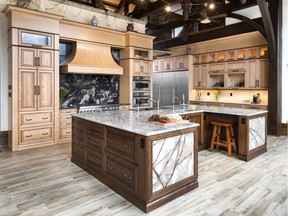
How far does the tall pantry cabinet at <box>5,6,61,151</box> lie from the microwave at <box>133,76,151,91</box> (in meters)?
2.39

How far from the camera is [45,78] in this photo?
16.5ft

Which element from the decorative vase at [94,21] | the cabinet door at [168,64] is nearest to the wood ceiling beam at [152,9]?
the decorative vase at [94,21]

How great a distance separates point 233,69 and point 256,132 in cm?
387

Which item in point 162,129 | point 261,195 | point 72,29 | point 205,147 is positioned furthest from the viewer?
point 72,29

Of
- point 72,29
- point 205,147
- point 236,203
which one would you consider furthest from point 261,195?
point 72,29

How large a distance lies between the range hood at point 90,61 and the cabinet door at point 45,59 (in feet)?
1.33

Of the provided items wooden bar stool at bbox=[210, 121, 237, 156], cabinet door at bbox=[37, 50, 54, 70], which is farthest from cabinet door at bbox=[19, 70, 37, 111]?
wooden bar stool at bbox=[210, 121, 237, 156]

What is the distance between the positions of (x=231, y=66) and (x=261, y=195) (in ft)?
18.9

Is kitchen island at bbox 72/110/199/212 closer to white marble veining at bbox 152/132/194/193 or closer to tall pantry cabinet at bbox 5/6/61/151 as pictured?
white marble veining at bbox 152/132/194/193

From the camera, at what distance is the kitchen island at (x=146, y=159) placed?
2.40 metres

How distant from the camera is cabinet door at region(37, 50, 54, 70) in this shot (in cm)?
489

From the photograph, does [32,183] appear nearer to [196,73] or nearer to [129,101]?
[129,101]

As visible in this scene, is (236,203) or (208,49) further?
(208,49)

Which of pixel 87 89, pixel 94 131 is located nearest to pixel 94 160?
pixel 94 131
